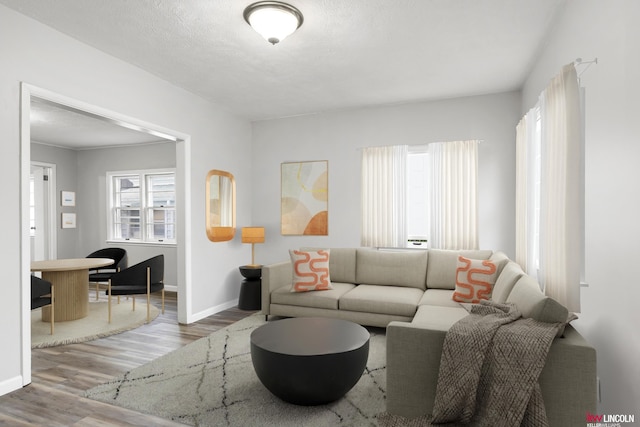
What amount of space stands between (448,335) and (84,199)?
24.0 feet

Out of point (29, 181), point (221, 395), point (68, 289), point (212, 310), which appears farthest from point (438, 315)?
point (68, 289)

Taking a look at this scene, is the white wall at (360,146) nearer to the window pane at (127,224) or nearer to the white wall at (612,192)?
the white wall at (612,192)

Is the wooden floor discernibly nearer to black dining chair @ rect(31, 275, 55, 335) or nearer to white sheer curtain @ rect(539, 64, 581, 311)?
black dining chair @ rect(31, 275, 55, 335)

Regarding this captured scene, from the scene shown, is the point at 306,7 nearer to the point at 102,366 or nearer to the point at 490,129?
the point at 490,129

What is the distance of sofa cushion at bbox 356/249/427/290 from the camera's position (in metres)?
4.38

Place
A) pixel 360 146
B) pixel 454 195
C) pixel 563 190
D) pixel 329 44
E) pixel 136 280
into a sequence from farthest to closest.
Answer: pixel 360 146
pixel 454 195
pixel 136 280
pixel 329 44
pixel 563 190

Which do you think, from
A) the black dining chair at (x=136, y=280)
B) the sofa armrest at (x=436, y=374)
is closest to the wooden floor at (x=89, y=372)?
the black dining chair at (x=136, y=280)

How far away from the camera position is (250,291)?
16.1 ft

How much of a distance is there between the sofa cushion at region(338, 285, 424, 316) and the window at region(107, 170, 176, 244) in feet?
12.6

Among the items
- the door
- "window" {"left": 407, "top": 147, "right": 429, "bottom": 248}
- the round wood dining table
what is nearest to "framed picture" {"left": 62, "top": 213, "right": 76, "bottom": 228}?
the door

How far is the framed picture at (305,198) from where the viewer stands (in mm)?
5281

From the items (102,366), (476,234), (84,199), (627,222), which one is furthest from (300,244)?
(84,199)

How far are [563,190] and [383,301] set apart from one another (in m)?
1.98

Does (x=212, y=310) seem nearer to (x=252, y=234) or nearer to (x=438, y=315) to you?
(x=252, y=234)
